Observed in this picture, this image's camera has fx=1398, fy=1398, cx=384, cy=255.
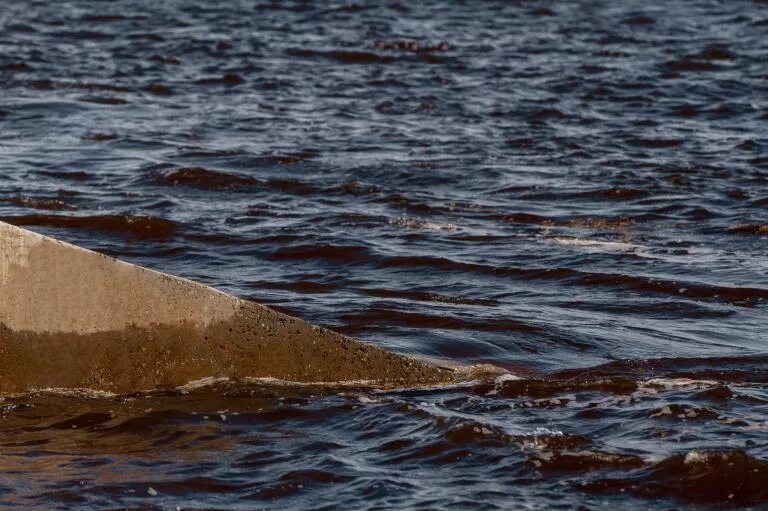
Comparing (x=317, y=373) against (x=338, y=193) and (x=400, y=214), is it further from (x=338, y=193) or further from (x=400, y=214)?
(x=338, y=193)

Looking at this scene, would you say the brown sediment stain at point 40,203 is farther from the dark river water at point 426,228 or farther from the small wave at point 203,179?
the small wave at point 203,179

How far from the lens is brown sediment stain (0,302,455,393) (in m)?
5.89

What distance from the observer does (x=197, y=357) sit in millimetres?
6066

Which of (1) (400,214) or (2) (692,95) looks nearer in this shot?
(1) (400,214)

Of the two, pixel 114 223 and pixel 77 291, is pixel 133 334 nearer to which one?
pixel 77 291

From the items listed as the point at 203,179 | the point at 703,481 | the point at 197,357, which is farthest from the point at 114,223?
the point at 703,481

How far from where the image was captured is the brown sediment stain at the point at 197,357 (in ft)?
19.3

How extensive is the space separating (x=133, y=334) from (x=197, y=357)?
303 mm

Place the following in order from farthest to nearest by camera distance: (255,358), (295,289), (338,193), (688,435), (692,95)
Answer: (692,95) → (338,193) → (295,289) → (255,358) → (688,435)

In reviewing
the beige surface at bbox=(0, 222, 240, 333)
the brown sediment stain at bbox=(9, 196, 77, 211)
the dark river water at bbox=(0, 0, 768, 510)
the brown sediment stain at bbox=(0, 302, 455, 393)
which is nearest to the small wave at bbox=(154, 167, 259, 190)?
the dark river water at bbox=(0, 0, 768, 510)

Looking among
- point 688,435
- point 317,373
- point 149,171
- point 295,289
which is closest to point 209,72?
point 149,171

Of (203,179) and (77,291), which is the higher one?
(77,291)

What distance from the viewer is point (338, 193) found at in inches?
424

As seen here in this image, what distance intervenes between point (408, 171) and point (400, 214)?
130 centimetres
